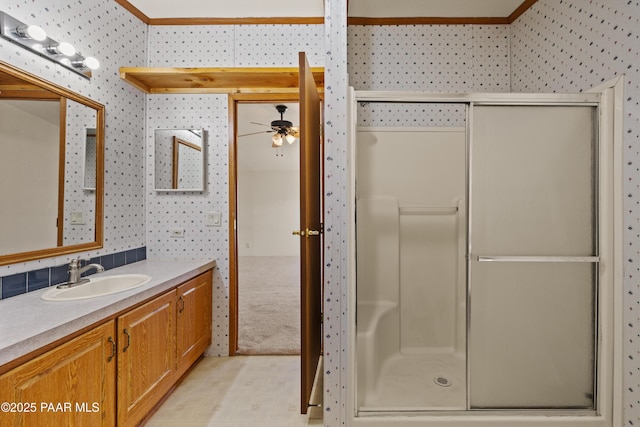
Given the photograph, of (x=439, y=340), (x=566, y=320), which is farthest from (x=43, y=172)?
(x=566, y=320)

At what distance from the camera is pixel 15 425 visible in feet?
3.21

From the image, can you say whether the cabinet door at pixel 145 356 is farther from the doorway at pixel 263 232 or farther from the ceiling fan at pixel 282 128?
the ceiling fan at pixel 282 128

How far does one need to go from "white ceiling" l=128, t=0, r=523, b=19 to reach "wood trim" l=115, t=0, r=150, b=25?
2 centimetres

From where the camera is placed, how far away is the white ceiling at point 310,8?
2.14 m

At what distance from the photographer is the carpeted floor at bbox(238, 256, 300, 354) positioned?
267 centimetres

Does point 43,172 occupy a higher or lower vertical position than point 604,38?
lower

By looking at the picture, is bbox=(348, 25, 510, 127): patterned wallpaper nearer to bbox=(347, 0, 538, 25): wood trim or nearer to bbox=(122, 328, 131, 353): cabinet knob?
bbox=(347, 0, 538, 25): wood trim

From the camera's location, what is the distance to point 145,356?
1.62 meters

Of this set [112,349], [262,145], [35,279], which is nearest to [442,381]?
[112,349]

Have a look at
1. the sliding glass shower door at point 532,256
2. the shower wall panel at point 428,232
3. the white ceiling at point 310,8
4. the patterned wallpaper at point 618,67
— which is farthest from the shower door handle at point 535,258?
the white ceiling at point 310,8

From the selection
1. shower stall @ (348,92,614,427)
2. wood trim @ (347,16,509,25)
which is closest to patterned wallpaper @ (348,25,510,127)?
wood trim @ (347,16,509,25)

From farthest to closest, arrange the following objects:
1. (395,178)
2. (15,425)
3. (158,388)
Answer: (395,178) < (158,388) < (15,425)

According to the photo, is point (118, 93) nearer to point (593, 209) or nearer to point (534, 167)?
point (534, 167)

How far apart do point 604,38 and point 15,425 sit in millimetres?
2959
